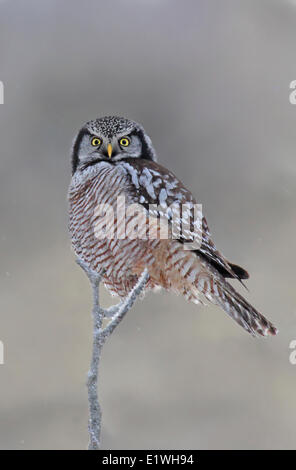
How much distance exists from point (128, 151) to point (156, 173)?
19 cm

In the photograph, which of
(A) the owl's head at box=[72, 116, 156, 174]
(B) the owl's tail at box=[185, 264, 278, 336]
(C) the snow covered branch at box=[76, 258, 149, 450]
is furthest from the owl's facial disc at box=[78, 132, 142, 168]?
(C) the snow covered branch at box=[76, 258, 149, 450]

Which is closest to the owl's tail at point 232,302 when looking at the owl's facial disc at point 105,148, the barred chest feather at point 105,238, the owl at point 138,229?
the owl at point 138,229

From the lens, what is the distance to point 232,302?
2.41 metres

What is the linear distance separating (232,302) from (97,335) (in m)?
0.96

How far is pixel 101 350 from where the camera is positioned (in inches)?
62.9

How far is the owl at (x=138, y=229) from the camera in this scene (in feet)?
7.89

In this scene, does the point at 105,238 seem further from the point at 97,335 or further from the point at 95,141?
the point at 97,335

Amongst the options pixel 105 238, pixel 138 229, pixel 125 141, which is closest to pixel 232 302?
pixel 138 229

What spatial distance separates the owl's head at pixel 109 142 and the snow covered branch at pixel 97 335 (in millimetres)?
1031

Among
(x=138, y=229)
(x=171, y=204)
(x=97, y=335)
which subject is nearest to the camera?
(x=97, y=335)

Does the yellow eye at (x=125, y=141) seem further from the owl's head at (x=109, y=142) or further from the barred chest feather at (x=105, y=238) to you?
the barred chest feather at (x=105, y=238)

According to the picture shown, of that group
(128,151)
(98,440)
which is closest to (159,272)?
(128,151)
